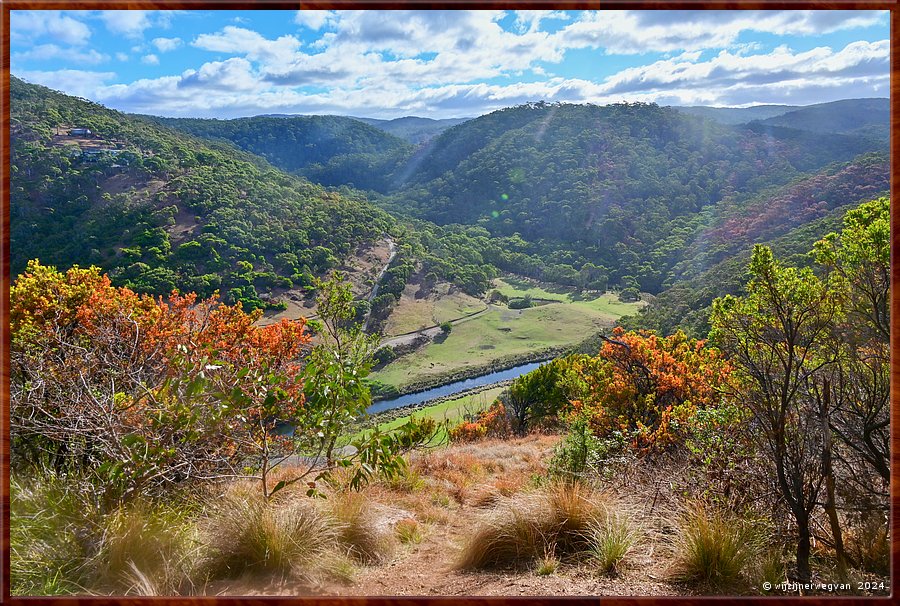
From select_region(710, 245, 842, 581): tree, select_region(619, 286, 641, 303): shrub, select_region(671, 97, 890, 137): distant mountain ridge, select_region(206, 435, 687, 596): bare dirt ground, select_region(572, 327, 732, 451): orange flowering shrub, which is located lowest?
select_region(619, 286, 641, 303): shrub

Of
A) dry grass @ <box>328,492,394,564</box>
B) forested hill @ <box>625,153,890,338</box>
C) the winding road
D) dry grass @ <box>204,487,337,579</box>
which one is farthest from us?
the winding road

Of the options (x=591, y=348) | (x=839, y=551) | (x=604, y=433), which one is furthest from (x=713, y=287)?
(x=839, y=551)

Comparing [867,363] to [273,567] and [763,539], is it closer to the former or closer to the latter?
[763,539]

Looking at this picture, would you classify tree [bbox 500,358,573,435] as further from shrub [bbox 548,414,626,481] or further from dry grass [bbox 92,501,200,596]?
dry grass [bbox 92,501,200,596]

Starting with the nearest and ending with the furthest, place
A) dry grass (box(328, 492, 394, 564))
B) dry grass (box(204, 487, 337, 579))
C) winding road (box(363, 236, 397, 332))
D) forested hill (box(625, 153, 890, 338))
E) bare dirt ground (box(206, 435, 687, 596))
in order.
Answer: bare dirt ground (box(206, 435, 687, 596)), dry grass (box(204, 487, 337, 579)), dry grass (box(328, 492, 394, 564)), forested hill (box(625, 153, 890, 338)), winding road (box(363, 236, 397, 332))

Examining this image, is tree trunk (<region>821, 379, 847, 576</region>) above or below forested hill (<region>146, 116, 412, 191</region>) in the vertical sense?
below

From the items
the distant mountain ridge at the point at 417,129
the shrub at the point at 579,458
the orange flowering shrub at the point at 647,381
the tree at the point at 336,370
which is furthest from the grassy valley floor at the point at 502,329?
the tree at the point at 336,370

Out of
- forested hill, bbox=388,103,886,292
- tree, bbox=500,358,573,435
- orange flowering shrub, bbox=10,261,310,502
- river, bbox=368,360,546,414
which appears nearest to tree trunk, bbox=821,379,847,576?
orange flowering shrub, bbox=10,261,310,502

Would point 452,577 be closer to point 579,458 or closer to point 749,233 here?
point 579,458
